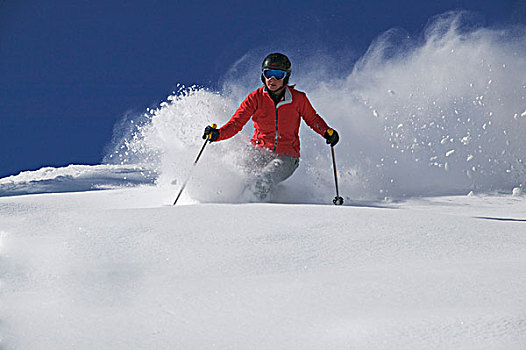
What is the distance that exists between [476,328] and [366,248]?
0.96 m

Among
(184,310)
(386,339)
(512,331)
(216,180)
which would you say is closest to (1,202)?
(216,180)

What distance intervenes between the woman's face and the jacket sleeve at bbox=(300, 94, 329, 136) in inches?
12.3

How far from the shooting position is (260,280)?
1.97 m

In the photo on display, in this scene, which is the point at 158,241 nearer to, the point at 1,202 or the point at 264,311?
the point at 264,311

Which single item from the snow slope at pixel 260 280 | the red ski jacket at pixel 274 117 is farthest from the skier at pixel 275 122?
the snow slope at pixel 260 280

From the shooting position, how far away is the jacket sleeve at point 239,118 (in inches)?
188

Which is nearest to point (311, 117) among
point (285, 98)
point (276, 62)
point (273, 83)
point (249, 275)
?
point (285, 98)

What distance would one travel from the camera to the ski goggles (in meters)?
4.73

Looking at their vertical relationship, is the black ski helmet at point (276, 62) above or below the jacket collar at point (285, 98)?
above

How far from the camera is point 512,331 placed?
4.62 ft

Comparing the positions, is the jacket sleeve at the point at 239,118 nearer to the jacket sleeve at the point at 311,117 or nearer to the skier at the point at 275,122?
the skier at the point at 275,122

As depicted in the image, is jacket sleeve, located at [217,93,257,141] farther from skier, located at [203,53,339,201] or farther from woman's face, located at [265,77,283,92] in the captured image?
woman's face, located at [265,77,283,92]

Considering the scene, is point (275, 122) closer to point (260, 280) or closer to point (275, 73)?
point (275, 73)

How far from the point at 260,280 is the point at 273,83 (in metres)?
3.10
